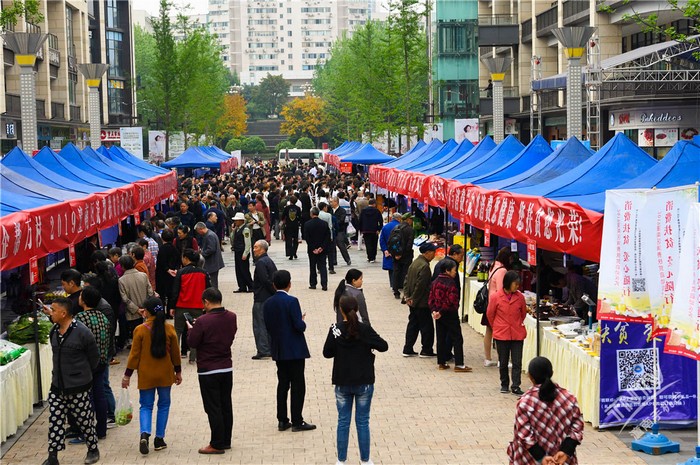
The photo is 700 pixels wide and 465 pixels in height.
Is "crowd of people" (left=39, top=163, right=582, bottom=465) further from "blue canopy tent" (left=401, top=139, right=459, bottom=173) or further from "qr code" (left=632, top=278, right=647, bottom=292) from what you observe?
"blue canopy tent" (left=401, top=139, right=459, bottom=173)

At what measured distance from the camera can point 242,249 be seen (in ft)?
70.2

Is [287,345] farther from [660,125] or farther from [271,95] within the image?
[271,95]

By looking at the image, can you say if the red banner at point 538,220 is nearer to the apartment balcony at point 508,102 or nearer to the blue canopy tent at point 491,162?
the blue canopy tent at point 491,162

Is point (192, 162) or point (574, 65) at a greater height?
point (574, 65)

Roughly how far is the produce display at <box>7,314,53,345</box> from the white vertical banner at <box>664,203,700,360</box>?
7208 millimetres

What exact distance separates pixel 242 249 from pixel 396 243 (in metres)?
3.29

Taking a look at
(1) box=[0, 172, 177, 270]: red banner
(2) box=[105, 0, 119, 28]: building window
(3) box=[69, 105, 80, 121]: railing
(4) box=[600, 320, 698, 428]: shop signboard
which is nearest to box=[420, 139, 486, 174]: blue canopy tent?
(1) box=[0, 172, 177, 270]: red banner

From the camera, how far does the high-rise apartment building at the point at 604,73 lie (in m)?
32.3

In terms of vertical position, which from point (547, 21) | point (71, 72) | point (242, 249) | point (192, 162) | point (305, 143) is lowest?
point (242, 249)

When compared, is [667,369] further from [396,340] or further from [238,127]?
[238,127]

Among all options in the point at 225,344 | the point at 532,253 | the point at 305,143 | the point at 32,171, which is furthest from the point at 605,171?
the point at 305,143

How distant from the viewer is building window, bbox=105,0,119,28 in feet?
262

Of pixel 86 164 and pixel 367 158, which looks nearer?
pixel 86 164

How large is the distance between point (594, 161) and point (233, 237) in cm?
910
